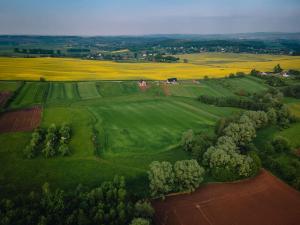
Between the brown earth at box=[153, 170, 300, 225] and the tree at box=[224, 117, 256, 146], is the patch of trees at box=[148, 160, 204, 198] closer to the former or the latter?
the brown earth at box=[153, 170, 300, 225]

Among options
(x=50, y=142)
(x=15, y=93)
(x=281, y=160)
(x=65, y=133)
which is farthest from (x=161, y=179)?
(x=15, y=93)

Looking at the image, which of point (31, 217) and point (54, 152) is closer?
point (31, 217)

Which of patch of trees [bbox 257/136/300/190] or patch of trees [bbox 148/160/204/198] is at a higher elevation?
patch of trees [bbox 148/160/204/198]

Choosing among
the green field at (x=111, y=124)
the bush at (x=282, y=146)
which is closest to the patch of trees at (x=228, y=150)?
the green field at (x=111, y=124)

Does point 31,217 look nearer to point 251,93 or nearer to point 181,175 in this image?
point 181,175

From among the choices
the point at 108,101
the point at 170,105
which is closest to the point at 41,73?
the point at 108,101

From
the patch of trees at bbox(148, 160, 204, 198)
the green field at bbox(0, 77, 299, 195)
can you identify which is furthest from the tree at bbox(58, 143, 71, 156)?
the patch of trees at bbox(148, 160, 204, 198)
